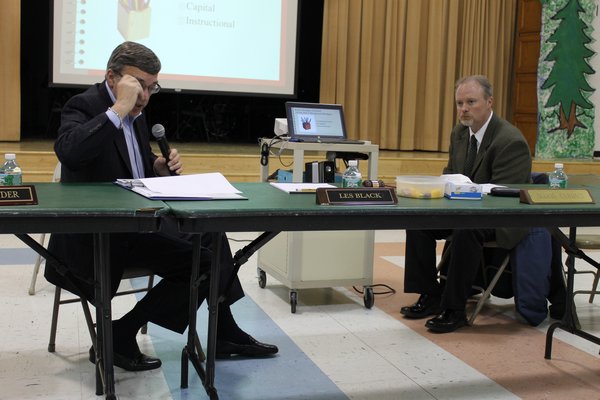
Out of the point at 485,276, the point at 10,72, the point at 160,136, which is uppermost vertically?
the point at 10,72

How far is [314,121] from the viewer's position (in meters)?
3.46

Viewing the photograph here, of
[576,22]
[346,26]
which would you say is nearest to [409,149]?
[346,26]

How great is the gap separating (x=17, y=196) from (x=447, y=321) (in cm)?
185

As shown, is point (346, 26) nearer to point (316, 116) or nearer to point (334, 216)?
point (316, 116)

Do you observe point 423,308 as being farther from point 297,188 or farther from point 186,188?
point 186,188

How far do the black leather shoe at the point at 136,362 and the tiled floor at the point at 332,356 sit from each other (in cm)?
3

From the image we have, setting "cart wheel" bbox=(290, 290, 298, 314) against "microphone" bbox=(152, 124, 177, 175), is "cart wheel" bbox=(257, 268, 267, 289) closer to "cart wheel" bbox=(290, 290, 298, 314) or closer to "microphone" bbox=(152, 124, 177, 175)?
"cart wheel" bbox=(290, 290, 298, 314)

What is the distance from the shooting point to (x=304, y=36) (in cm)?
799

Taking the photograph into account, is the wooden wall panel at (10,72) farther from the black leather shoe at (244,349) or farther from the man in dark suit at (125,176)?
the black leather shoe at (244,349)

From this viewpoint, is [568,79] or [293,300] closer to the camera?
[293,300]

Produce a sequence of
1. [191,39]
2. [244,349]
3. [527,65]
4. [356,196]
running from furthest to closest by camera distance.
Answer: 1. [527,65]
2. [191,39]
3. [244,349]
4. [356,196]

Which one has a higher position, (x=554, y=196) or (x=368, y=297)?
(x=554, y=196)

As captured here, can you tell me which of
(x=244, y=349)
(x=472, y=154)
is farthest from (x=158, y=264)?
(x=472, y=154)

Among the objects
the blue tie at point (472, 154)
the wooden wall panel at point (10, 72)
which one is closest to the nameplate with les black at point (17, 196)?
the blue tie at point (472, 154)
